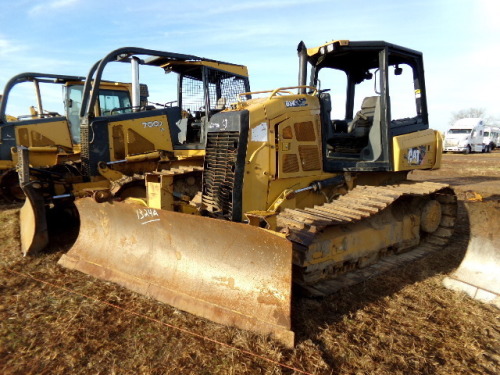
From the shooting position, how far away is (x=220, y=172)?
177 inches

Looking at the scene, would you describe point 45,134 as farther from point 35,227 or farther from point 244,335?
point 244,335

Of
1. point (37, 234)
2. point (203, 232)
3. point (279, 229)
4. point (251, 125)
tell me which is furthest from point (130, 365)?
point (37, 234)

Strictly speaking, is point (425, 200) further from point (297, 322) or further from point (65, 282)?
point (65, 282)

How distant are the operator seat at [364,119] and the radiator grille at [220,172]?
1.98m

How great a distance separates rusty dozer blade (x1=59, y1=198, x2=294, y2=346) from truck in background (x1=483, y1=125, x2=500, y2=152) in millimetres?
36027

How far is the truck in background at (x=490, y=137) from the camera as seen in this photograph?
32791 mm

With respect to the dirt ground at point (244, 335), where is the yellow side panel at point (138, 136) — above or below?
above

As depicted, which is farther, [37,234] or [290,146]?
[37,234]

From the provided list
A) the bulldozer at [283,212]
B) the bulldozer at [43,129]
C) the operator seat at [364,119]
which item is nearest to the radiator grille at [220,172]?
the bulldozer at [283,212]

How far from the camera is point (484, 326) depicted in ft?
11.0

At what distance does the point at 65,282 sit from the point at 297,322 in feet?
9.18

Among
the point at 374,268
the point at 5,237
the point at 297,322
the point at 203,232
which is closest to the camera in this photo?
the point at 297,322

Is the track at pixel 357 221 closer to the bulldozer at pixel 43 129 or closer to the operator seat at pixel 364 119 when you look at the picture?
the operator seat at pixel 364 119

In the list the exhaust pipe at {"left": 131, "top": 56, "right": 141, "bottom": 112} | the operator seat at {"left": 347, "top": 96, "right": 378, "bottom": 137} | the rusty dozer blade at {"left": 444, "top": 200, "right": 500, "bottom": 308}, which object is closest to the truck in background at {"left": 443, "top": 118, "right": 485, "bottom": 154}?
the operator seat at {"left": 347, "top": 96, "right": 378, "bottom": 137}
